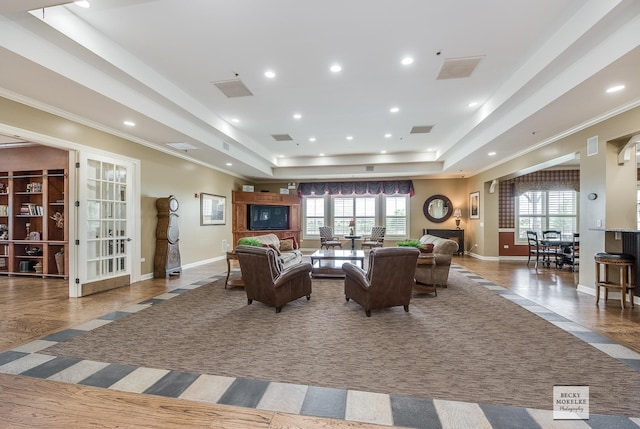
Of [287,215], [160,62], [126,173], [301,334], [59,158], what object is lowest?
Result: [301,334]

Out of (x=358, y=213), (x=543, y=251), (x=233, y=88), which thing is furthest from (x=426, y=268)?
(x=358, y=213)

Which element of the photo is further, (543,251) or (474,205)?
(474,205)

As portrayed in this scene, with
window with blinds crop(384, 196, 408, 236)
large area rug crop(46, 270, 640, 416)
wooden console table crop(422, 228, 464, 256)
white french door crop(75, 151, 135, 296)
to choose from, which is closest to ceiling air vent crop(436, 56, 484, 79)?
large area rug crop(46, 270, 640, 416)

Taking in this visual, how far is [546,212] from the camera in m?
9.10

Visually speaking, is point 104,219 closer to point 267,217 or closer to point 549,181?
point 267,217

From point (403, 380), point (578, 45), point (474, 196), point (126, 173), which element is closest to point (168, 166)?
point (126, 173)

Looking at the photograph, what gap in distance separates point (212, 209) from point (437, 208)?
24.2 ft

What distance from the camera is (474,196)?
32.1 ft

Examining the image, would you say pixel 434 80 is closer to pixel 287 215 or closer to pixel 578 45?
pixel 578 45

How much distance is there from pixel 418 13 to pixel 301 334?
3.37 meters

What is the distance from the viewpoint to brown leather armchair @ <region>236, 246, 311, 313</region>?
392cm

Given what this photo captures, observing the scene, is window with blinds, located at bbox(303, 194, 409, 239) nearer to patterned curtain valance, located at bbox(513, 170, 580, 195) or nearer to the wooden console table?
the wooden console table

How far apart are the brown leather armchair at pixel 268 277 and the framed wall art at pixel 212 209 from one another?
4426 millimetres

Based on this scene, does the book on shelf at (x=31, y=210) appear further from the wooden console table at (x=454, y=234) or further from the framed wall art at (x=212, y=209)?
the wooden console table at (x=454, y=234)
